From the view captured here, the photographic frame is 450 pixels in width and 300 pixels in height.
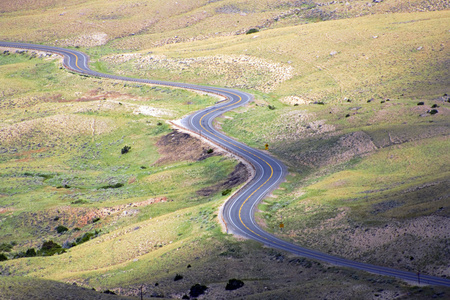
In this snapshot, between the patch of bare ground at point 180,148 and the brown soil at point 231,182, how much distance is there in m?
9.16

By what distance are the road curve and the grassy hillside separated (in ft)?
4.80

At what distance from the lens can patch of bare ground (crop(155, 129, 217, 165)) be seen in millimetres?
86438

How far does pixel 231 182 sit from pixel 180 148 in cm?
1926

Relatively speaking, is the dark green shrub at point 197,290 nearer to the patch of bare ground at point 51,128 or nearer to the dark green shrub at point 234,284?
the dark green shrub at point 234,284

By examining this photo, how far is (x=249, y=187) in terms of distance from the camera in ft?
228

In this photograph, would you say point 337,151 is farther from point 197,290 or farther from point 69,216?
point 197,290

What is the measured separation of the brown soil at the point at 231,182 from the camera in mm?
73387

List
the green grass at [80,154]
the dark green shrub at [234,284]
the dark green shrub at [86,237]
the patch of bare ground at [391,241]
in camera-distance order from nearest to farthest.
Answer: the patch of bare ground at [391,241]
the dark green shrub at [234,284]
the dark green shrub at [86,237]
the green grass at [80,154]

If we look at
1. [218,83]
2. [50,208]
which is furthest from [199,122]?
[50,208]

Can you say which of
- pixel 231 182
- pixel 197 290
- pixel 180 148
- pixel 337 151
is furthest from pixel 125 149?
pixel 197 290

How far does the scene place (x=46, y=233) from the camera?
67688 millimetres

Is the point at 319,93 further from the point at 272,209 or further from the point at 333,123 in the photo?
the point at 272,209

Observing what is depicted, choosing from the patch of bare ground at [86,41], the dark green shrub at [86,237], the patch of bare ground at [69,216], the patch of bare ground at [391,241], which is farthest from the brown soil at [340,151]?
the patch of bare ground at [86,41]

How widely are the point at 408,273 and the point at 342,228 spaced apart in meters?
10.7
